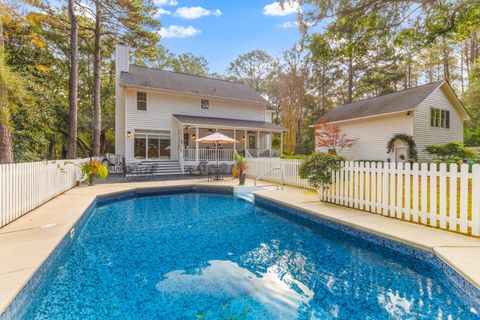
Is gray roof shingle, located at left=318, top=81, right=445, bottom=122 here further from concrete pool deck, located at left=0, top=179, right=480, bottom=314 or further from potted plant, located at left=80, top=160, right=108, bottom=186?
potted plant, located at left=80, top=160, right=108, bottom=186

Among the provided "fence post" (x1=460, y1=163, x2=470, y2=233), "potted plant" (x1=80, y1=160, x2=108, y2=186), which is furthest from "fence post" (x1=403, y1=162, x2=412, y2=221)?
"potted plant" (x1=80, y1=160, x2=108, y2=186)

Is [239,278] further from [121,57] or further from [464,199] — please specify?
[121,57]

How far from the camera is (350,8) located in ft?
27.6

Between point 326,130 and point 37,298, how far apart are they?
18.3m

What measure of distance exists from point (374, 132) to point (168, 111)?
46.3 feet

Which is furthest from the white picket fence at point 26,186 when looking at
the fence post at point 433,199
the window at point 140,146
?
the window at point 140,146

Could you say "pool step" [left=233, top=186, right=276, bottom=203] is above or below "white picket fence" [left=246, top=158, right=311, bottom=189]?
below

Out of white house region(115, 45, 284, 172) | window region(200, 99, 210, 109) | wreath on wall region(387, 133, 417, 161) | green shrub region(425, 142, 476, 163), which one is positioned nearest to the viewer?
green shrub region(425, 142, 476, 163)

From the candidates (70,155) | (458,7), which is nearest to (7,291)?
(70,155)

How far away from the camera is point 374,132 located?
1630 centimetres

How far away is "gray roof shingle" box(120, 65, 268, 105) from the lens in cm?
1633

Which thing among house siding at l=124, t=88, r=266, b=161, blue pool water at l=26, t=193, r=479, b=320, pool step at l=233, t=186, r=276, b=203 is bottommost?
blue pool water at l=26, t=193, r=479, b=320

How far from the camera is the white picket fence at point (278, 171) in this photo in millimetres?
9212

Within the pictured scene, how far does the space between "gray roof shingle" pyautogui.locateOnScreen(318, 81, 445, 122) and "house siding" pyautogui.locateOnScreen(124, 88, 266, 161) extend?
7945 millimetres
